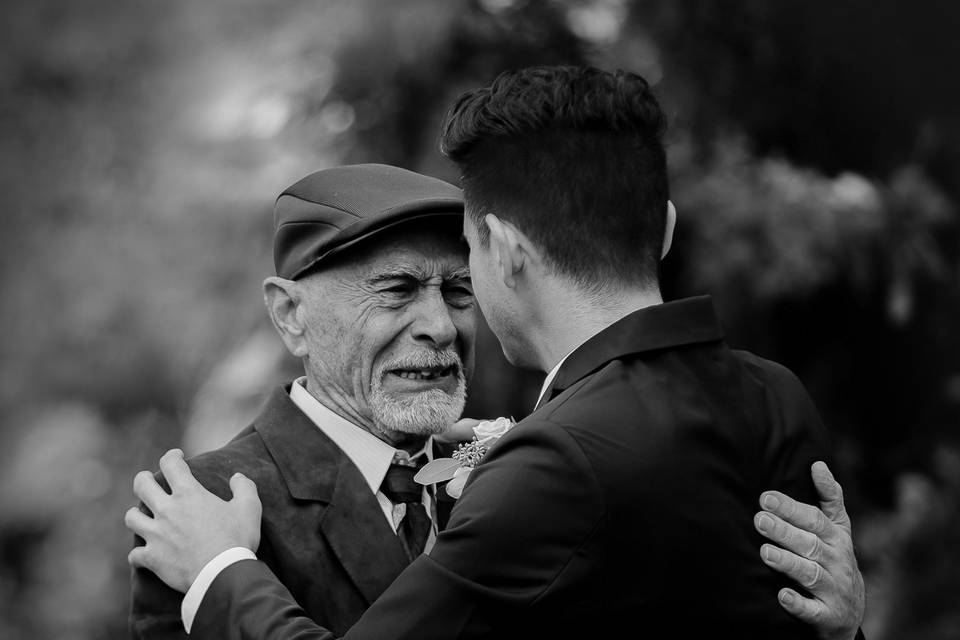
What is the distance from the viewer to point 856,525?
19.8 ft

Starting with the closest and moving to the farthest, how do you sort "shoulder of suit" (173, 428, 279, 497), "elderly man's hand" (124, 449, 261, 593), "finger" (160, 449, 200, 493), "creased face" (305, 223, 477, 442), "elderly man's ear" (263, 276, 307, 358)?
1. "elderly man's hand" (124, 449, 261, 593)
2. "finger" (160, 449, 200, 493)
3. "shoulder of suit" (173, 428, 279, 497)
4. "creased face" (305, 223, 477, 442)
5. "elderly man's ear" (263, 276, 307, 358)

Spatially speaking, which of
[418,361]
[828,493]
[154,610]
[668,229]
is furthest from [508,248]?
[154,610]

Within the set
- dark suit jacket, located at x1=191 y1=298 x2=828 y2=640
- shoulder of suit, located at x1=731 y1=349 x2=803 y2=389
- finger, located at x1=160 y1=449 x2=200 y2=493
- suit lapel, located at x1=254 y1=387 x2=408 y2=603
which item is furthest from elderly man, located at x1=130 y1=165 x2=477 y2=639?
shoulder of suit, located at x1=731 y1=349 x2=803 y2=389

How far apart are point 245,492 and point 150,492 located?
188 mm

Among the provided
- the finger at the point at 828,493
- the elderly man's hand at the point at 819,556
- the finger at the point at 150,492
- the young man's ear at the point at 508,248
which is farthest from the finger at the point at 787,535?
the finger at the point at 150,492

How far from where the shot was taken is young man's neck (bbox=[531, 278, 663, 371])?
2.06 metres

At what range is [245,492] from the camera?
2.32m

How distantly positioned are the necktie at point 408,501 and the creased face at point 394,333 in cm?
10

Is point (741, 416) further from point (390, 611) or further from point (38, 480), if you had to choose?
point (38, 480)

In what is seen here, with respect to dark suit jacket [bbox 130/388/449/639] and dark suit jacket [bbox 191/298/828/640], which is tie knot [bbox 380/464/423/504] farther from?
dark suit jacket [bbox 191/298/828/640]

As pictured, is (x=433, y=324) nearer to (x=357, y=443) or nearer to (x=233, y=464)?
(x=357, y=443)

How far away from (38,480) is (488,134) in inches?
205

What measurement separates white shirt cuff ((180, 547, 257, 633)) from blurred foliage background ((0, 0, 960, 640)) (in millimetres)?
3178

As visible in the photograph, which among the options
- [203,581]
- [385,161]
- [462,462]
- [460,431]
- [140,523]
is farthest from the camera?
[385,161]
